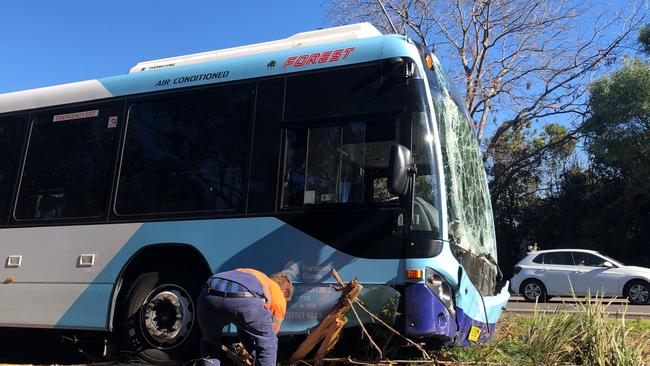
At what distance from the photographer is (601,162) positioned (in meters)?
24.9

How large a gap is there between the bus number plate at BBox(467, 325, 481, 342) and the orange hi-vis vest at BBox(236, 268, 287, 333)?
179 centimetres

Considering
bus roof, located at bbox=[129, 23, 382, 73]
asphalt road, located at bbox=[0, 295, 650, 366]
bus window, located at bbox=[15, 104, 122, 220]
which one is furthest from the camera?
asphalt road, located at bbox=[0, 295, 650, 366]

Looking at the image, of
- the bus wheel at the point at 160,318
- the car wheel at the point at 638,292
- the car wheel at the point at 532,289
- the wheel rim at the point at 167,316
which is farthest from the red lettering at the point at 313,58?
the car wheel at the point at 638,292

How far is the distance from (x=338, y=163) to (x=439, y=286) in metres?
1.45

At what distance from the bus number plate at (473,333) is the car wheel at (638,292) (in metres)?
11.8

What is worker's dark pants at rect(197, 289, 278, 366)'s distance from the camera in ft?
13.7

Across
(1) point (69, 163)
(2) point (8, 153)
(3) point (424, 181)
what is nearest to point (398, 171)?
(3) point (424, 181)

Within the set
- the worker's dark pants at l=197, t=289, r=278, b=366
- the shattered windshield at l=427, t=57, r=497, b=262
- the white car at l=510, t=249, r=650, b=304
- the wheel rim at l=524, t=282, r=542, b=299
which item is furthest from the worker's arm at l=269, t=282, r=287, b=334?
the wheel rim at l=524, t=282, r=542, b=299

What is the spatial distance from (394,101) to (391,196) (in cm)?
89

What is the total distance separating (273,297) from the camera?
176 inches

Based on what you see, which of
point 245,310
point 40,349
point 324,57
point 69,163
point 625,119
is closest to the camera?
point 245,310

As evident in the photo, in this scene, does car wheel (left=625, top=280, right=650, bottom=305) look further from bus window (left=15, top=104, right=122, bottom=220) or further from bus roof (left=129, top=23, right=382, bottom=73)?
bus window (left=15, top=104, right=122, bottom=220)

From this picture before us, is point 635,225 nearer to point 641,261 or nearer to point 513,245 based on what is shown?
point 641,261

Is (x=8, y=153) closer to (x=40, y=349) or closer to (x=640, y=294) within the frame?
(x=40, y=349)
